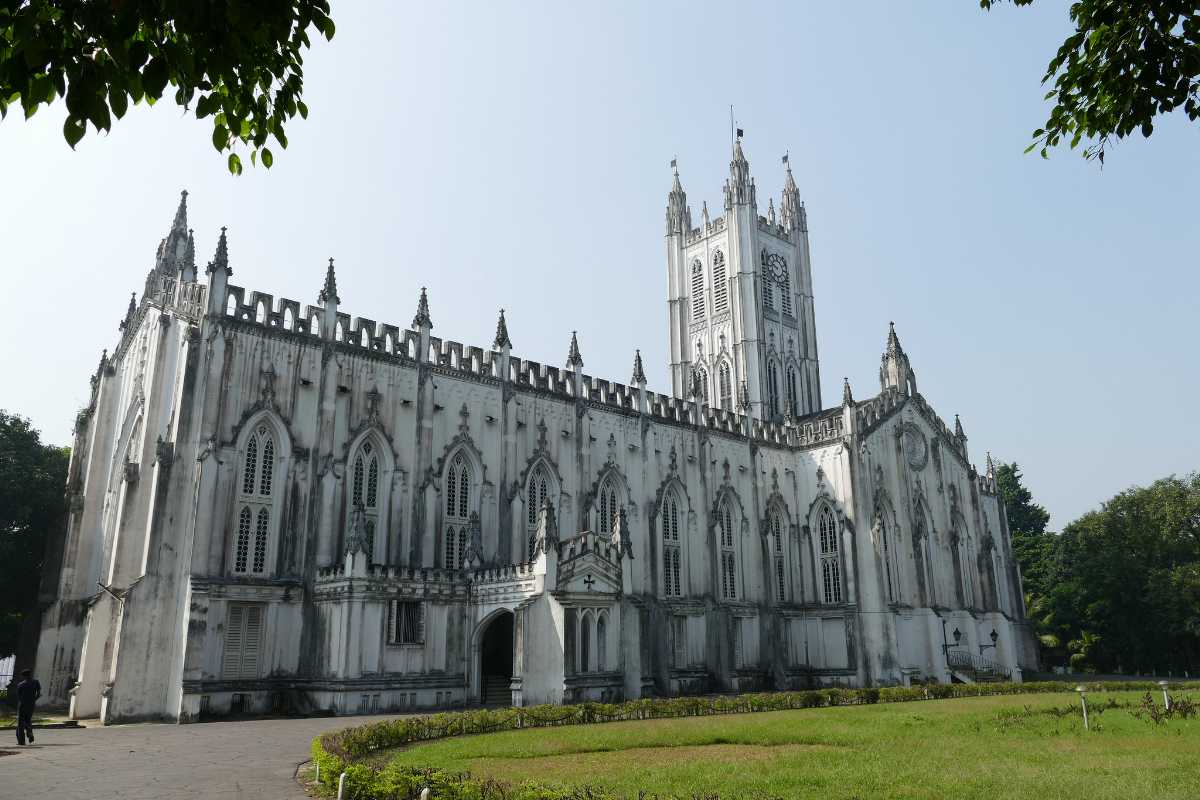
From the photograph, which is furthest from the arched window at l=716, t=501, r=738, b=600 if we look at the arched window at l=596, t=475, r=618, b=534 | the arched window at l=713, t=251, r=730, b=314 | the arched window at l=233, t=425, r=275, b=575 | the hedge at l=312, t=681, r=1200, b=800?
the arched window at l=713, t=251, r=730, b=314

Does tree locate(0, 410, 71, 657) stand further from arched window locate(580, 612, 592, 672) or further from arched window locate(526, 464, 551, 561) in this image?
arched window locate(580, 612, 592, 672)

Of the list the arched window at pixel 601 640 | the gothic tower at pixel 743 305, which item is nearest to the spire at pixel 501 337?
the arched window at pixel 601 640

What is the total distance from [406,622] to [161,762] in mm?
14891

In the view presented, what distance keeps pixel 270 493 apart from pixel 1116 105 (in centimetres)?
3029

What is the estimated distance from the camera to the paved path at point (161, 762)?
48.9ft

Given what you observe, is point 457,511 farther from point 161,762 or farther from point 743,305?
point 743,305

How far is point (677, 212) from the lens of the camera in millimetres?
79062

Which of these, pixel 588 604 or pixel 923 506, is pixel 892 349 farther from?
pixel 588 604

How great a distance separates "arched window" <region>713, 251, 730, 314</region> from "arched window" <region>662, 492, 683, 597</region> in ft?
94.4

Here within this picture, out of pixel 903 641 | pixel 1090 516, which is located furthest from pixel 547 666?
pixel 1090 516

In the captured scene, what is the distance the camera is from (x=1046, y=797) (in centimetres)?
1339

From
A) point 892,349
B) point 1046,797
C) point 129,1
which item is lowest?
point 1046,797

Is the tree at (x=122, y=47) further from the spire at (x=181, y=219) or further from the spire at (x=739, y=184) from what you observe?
the spire at (x=739, y=184)

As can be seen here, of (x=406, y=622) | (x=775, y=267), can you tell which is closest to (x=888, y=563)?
(x=406, y=622)
